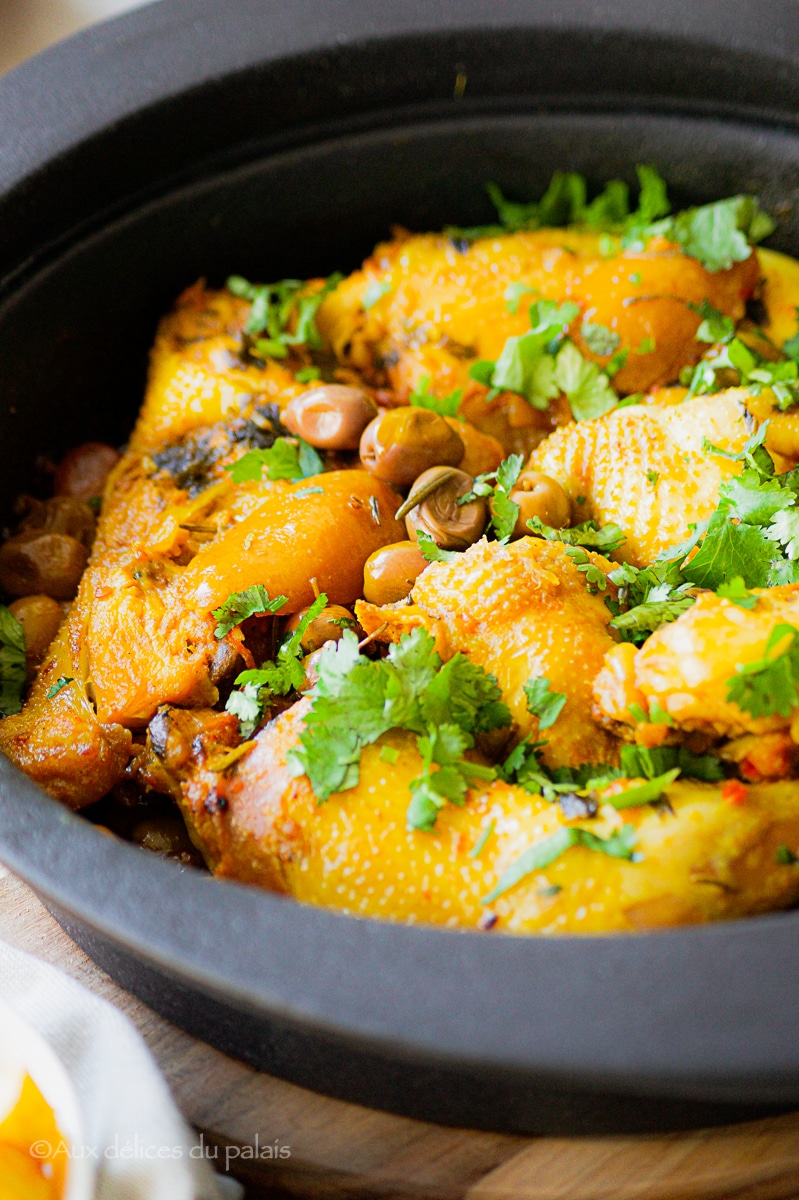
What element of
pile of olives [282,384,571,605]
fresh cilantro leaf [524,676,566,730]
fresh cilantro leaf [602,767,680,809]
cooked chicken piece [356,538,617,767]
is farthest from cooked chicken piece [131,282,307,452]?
fresh cilantro leaf [602,767,680,809]

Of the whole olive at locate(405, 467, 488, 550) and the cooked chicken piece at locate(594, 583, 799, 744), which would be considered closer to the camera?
the cooked chicken piece at locate(594, 583, 799, 744)

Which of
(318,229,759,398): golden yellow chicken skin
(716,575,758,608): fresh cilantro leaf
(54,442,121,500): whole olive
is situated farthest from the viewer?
(54,442,121,500): whole olive

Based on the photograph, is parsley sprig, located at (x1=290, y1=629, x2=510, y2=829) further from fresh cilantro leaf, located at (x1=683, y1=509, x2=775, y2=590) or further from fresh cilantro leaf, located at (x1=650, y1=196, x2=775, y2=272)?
fresh cilantro leaf, located at (x1=650, y1=196, x2=775, y2=272)

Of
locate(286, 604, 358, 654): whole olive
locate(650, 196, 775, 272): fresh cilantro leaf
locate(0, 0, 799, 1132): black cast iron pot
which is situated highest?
locate(0, 0, 799, 1132): black cast iron pot

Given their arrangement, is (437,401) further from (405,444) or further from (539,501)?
(539,501)

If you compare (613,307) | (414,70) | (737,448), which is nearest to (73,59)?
(414,70)

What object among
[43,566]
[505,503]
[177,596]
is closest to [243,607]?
[177,596]

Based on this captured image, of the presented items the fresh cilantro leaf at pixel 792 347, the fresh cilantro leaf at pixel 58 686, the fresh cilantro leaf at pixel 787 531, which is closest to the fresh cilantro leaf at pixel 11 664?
the fresh cilantro leaf at pixel 58 686

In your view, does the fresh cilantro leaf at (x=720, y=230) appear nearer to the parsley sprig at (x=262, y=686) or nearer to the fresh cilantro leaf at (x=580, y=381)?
the fresh cilantro leaf at (x=580, y=381)
